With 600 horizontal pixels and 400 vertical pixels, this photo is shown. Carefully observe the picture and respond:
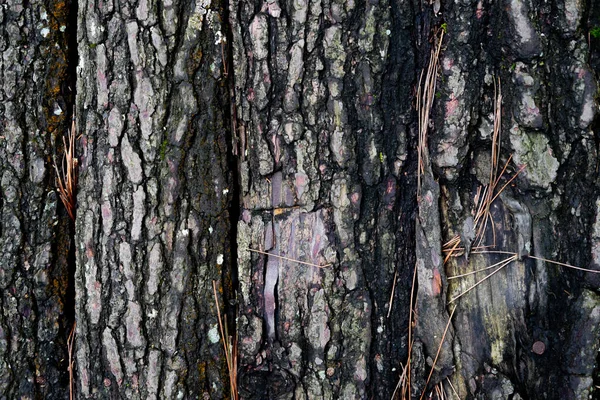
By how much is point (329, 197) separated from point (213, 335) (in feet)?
2.06

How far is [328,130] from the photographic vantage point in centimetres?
181

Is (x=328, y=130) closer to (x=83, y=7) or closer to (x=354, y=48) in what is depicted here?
(x=354, y=48)

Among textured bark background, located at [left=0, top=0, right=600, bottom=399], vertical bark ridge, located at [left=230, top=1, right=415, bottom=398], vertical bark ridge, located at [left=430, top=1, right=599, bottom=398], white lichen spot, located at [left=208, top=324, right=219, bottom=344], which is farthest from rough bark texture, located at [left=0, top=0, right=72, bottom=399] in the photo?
vertical bark ridge, located at [left=430, top=1, right=599, bottom=398]

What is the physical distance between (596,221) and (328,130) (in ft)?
2.91

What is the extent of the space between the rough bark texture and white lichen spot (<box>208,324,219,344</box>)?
58 cm

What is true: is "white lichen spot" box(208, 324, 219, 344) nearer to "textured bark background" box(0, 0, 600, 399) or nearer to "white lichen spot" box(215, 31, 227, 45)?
"textured bark background" box(0, 0, 600, 399)

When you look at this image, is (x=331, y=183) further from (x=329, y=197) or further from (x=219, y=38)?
(x=219, y=38)

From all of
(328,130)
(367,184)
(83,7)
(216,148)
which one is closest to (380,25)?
(328,130)

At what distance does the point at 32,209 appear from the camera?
6.59 ft

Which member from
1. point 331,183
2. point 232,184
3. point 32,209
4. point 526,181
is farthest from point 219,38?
Result: point 526,181

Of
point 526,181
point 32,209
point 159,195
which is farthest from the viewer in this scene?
point 32,209

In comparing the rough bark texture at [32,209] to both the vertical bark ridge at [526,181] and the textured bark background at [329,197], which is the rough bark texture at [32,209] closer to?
the textured bark background at [329,197]

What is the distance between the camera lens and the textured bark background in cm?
174

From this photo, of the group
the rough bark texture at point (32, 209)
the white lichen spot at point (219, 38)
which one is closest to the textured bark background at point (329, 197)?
the white lichen spot at point (219, 38)
